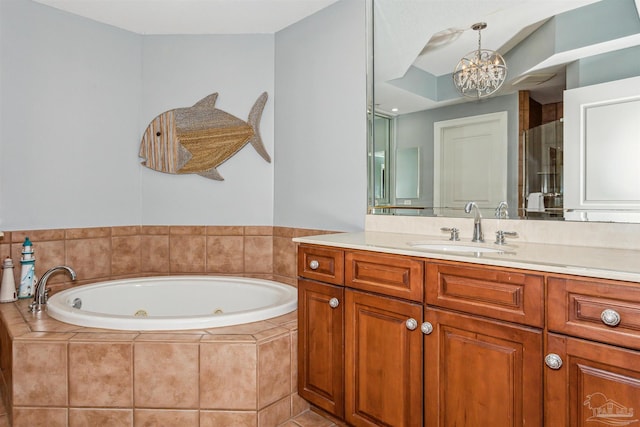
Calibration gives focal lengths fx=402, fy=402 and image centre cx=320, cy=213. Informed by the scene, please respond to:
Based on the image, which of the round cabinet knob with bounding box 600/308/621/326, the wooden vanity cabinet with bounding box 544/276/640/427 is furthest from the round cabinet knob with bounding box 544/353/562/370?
the round cabinet knob with bounding box 600/308/621/326

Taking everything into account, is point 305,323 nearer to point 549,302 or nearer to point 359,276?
point 359,276


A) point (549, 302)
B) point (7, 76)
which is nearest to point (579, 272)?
point (549, 302)

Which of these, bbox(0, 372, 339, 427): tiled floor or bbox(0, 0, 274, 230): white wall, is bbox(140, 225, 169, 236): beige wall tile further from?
bbox(0, 372, 339, 427): tiled floor

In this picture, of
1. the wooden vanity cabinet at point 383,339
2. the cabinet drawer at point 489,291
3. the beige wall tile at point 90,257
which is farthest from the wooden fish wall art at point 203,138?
the cabinet drawer at point 489,291

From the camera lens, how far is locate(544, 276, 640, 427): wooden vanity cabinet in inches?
39.2

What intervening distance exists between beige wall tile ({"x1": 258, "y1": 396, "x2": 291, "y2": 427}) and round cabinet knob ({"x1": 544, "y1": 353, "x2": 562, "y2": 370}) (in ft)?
3.86

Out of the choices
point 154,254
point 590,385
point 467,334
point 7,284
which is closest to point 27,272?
point 7,284

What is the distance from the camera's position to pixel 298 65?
2746 millimetres

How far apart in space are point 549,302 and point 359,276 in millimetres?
714

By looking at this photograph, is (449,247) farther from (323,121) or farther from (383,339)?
(323,121)

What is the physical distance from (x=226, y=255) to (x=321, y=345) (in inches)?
52.9

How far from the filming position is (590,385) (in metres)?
1.06

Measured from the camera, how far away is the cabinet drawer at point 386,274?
145cm

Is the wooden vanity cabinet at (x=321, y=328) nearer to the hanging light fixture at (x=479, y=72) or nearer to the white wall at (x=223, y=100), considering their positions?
the hanging light fixture at (x=479, y=72)
